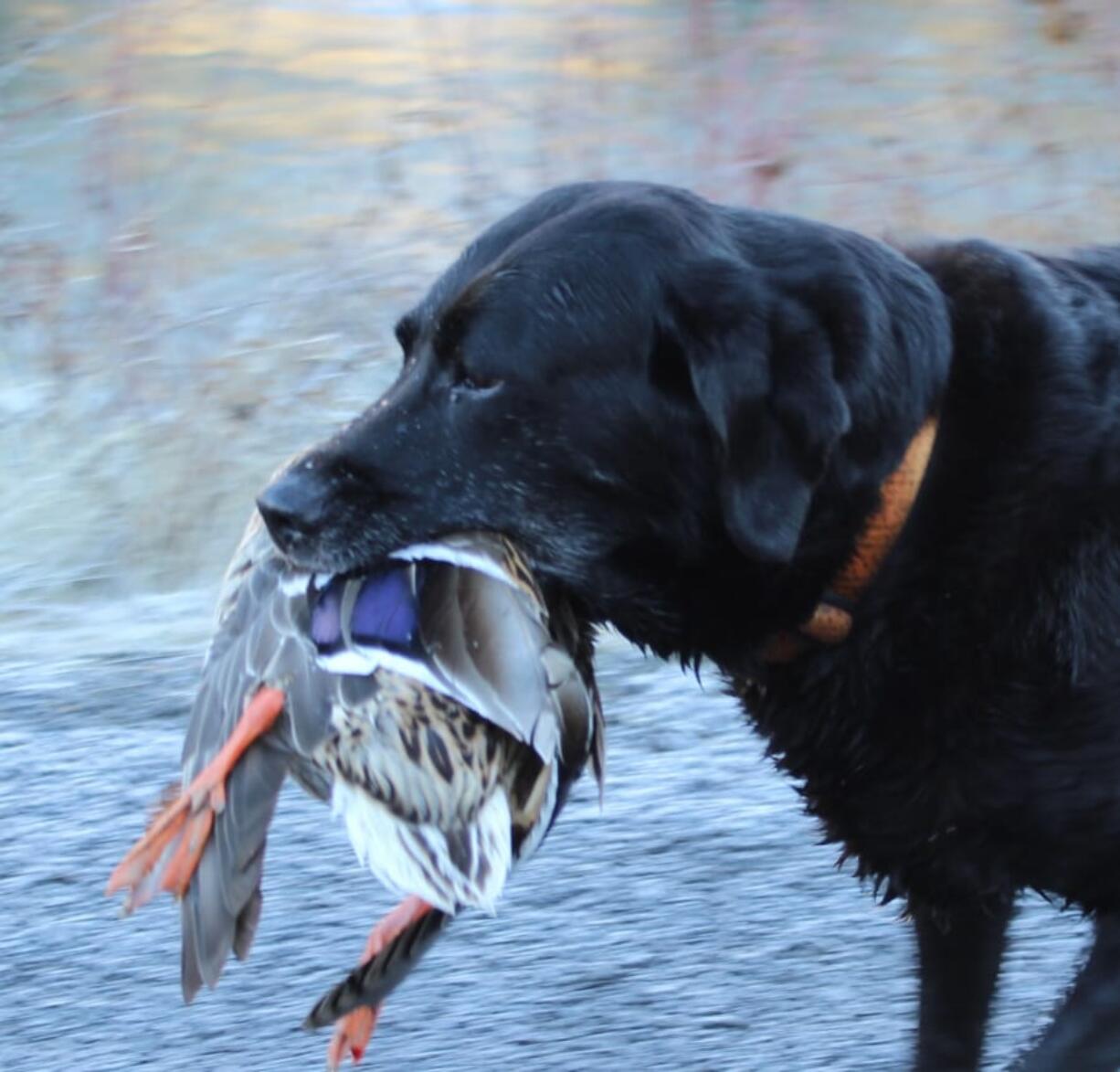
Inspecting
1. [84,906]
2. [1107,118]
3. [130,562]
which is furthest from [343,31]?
[84,906]

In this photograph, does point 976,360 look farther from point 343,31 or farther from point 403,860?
point 343,31

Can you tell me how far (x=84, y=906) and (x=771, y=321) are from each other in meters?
1.87

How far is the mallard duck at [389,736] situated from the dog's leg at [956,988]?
0.72m

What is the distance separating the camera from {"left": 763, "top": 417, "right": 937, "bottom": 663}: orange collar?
8.16 feet

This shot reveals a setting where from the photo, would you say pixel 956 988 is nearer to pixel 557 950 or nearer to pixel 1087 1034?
pixel 1087 1034

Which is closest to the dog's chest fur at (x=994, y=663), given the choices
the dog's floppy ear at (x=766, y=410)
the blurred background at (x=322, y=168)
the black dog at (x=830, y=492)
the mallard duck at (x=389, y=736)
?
the black dog at (x=830, y=492)

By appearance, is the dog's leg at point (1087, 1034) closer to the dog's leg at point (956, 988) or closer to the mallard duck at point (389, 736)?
the dog's leg at point (956, 988)

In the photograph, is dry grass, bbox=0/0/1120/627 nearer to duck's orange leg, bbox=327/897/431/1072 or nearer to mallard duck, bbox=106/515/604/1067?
duck's orange leg, bbox=327/897/431/1072

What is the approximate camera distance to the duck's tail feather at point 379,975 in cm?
259

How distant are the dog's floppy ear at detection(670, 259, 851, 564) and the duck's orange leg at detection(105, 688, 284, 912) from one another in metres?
0.65

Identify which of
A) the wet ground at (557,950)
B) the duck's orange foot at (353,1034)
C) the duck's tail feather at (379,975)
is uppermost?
the duck's tail feather at (379,975)

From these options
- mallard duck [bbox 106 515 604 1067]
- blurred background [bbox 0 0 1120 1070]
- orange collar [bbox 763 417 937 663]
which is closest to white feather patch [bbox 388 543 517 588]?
mallard duck [bbox 106 515 604 1067]

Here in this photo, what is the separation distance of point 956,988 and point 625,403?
1072 millimetres

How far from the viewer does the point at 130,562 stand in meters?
6.13
